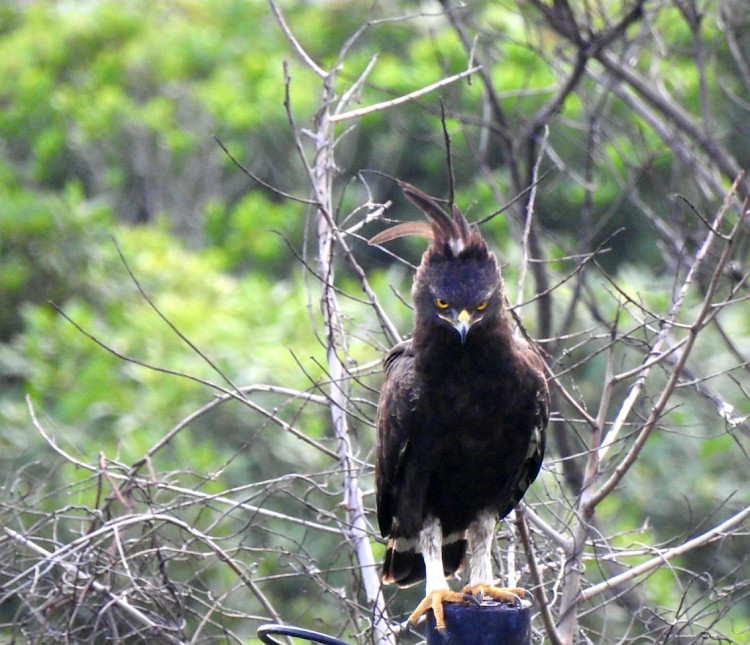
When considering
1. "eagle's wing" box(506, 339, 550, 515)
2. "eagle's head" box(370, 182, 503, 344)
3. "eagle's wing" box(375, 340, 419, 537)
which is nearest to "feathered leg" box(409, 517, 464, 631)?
"eagle's wing" box(375, 340, 419, 537)

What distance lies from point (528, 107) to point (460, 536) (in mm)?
7724

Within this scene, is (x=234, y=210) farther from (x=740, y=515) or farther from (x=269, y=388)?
(x=740, y=515)

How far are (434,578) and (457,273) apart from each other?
102 centimetres

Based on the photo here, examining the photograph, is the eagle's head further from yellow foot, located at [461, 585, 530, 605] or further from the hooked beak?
yellow foot, located at [461, 585, 530, 605]

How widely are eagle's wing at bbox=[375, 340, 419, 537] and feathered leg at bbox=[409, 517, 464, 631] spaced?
0.15 meters

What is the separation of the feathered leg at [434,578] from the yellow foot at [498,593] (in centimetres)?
5

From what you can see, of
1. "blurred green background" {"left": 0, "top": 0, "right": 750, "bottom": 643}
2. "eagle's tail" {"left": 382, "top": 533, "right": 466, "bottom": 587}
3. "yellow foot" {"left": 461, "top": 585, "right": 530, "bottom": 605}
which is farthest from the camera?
"blurred green background" {"left": 0, "top": 0, "right": 750, "bottom": 643}

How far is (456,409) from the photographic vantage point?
3.87 metres

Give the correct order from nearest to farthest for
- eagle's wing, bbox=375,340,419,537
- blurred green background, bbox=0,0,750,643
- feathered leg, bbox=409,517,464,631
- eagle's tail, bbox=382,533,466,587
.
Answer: feathered leg, bbox=409,517,464,631
eagle's wing, bbox=375,340,419,537
eagle's tail, bbox=382,533,466,587
blurred green background, bbox=0,0,750,643

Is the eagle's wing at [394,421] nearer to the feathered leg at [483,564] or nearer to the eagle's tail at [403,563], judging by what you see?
the eagle's tail at [403,563]

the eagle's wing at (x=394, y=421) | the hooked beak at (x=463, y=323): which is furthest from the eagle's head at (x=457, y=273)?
the eagle's wing at (x=394, y=421)

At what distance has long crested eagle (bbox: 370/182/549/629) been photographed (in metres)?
3.74

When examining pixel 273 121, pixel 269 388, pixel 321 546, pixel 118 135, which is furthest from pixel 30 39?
pixel 269 388

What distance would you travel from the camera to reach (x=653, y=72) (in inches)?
245
